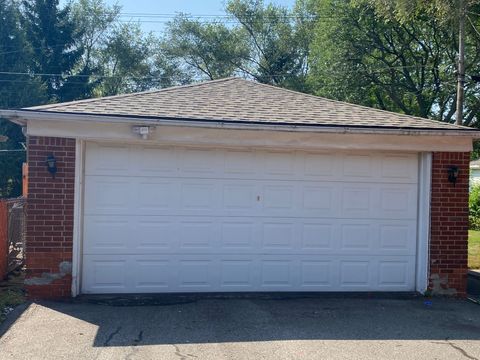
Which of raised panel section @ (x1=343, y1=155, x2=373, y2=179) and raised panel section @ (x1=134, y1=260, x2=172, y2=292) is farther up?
raised panel section @ (x1=343, y1=155, x2=373, y2=179)

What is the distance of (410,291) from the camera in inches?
370

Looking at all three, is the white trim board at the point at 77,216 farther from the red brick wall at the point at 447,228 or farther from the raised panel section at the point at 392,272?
the red brick wall at the point at 447,228

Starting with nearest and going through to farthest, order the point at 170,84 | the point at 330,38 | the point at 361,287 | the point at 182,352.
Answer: the point at 182,352, the point at 361,287, the point at 330,38, the point at 170,84

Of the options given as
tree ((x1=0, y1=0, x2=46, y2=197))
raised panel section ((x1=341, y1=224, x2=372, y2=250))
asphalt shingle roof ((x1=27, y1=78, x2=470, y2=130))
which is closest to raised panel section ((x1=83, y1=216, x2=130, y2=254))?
asphalt shingle roof ((x1=27, y1=78, x2=470, y2=130))

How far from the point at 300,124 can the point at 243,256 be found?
226 centimetres

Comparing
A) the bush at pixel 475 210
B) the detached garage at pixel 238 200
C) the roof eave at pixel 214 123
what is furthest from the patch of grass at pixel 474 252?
the roof eave at pixel 214 123

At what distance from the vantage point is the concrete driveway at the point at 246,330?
618 cm

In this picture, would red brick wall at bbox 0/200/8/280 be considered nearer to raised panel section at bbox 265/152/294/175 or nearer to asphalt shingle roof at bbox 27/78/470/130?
asphalt shingle roof at bbox 27/78/470/130

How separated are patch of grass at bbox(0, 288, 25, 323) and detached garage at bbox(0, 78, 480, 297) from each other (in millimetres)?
276

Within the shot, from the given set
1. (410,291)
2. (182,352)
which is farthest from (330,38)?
(182,352)

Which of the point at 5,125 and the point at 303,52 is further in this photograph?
the point at 303,52

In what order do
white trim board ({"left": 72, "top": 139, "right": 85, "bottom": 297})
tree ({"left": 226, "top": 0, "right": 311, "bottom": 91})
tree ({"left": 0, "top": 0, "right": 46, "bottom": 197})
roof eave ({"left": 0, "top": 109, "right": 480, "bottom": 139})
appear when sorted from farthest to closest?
tree ({"left": 226, "top": 0, "right": 311, "bottom": 91})
tree ({"left": 0, "top": 0, "right": 46, "bottom": 197})
white trim board ({"left": 72, "top": 139, "right": 85, "bottom": 297})
roof eave ({"left": 0, "top": 109, "right": 480, "bottom": 139})

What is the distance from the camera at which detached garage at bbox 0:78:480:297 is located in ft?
27.8

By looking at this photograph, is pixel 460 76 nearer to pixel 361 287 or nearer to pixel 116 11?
pixel 361 287
